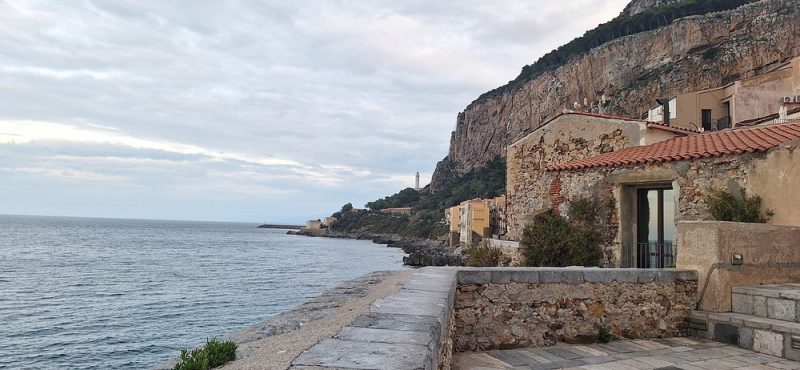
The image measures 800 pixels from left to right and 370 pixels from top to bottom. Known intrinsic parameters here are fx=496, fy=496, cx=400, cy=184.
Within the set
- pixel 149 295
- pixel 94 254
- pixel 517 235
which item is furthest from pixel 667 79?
pixel 94 254

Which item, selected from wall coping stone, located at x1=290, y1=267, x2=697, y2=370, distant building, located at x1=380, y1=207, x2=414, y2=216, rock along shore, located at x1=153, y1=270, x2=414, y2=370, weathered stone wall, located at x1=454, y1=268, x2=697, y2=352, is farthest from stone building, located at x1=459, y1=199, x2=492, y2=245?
distant building, located at x1=380, y1=207, x2=414, y2=216

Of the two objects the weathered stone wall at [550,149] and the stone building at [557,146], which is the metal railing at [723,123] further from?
the weathered stone wall at [550,149]

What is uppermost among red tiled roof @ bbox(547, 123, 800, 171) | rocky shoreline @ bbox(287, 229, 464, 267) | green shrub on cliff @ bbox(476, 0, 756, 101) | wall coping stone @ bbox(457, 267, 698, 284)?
green shrub on cliff @ bbox(476, 0, 756, 101)

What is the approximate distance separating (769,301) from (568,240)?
17.3 ft

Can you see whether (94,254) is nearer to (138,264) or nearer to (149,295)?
(138,264)

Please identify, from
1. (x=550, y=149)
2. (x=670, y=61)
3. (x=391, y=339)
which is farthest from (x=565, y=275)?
(x=670, y=61)

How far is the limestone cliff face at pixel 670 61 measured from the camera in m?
62.9

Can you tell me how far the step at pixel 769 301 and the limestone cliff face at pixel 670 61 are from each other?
124ft

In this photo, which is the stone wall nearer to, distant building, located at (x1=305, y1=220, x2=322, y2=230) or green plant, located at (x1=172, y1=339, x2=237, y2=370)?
green plant, located at (x1=172, y1=339, x2=237, y2=370)

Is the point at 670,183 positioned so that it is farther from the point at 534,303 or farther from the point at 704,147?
the point at 534,303

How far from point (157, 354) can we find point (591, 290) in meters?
16.6

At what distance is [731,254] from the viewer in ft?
22.6

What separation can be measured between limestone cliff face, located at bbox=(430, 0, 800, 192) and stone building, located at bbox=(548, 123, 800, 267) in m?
32.5

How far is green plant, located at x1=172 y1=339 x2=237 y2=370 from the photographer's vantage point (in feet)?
14.2
